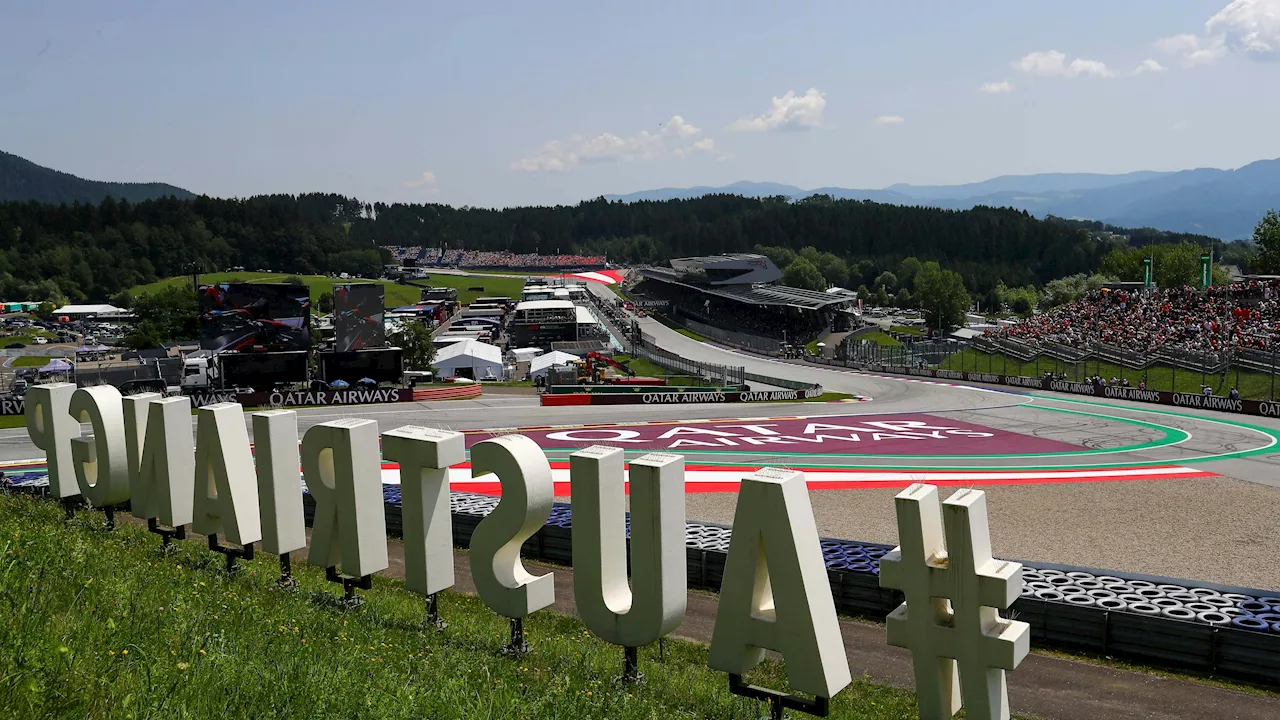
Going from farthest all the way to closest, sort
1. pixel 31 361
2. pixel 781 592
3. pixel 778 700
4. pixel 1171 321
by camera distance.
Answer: pixel 31 361 < pixel 1171 321 < pixel 778 700 < pixel 781 592

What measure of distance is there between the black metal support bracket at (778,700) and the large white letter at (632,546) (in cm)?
105

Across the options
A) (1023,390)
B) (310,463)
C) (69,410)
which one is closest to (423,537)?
(310,463)

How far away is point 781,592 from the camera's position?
10.5m

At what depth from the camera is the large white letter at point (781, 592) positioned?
34.1 feet

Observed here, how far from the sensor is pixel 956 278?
156 meters

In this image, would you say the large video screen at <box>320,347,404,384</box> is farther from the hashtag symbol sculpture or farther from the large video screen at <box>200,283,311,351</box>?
the hashtag symbol sculpture

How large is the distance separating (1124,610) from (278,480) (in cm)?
1339

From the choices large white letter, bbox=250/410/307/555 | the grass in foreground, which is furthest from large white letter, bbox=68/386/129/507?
large white letter, bbox=250/410/307/555

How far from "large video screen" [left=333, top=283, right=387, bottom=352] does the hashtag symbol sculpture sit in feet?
169

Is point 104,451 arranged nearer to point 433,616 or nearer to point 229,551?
point 229,551

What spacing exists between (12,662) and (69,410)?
11991mm

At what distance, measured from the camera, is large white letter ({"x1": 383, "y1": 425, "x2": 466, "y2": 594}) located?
13258 millimetres

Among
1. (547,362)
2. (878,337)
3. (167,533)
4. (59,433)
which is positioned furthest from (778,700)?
(878,337)

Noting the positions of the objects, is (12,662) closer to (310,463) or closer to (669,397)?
(310,463)
